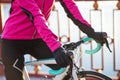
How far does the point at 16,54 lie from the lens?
2.27 meters

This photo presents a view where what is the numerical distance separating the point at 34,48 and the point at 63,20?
203 centimetres

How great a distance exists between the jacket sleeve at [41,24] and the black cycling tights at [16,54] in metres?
0.28

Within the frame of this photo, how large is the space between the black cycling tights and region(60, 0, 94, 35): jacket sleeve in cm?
26

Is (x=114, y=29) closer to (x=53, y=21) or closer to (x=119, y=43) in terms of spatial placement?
(x=119, y=43)

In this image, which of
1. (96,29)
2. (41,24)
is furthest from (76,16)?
(96,29)

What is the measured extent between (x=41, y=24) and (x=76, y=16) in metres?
0.31

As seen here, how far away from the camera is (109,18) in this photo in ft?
14.8

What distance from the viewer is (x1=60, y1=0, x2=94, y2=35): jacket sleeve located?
7.16ft

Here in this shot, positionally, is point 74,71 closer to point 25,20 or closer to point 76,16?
point 76,16

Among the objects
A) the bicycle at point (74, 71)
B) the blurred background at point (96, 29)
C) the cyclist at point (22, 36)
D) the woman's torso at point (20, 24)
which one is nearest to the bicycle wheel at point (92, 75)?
the bicycle at point (74, 71)

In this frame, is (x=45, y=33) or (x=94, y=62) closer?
(x=45, y=33)

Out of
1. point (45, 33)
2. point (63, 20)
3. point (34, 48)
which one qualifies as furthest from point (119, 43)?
point (45, 33)

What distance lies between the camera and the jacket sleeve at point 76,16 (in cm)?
218

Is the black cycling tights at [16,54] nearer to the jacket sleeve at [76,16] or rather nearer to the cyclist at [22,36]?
the cyclist at [22,36]
